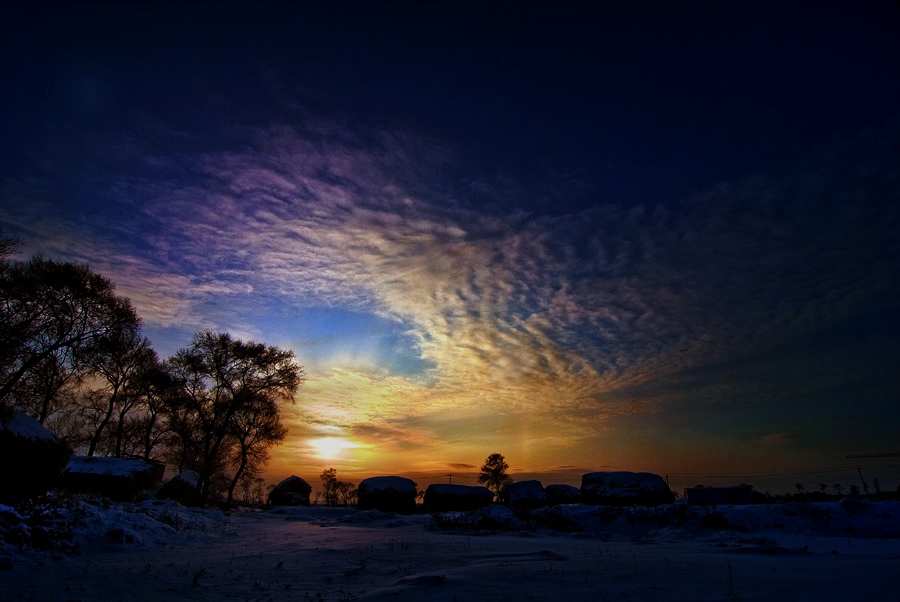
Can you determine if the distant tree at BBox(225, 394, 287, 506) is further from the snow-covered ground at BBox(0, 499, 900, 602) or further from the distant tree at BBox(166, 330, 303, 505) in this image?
the snow-covered ground at BBox(0, 499, 900, 602)

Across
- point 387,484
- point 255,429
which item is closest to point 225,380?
point 255,429

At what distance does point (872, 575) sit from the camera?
279 inches

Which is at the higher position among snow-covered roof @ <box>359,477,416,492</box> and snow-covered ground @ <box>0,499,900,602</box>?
snow-covered roof @ <box>359,477,416,492</box>

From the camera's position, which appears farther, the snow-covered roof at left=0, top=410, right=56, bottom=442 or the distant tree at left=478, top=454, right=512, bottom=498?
the distant tree at left=478, top=454, right=512, bottom=498

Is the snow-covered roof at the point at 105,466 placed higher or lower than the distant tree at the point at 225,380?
lower

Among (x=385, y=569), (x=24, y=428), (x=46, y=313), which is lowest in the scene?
(x=385, y=569)

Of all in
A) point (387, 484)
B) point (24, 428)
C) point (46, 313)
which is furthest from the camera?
point (387, 484)

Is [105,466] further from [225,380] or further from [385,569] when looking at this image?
[385,569]

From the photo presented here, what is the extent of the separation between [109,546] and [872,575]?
587 inches

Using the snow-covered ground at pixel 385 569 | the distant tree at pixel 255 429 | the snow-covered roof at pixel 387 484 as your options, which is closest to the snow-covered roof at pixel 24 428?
the snow-covered ground at pixel 385 569

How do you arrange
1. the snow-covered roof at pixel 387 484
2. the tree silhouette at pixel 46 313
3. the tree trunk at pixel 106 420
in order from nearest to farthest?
the tree silhouette at pixel 46 313 → the tree trunk at pixel 106 420 → the snow-covered roof at pixel 387 484

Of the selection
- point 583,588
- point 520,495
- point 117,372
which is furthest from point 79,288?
point 520,495

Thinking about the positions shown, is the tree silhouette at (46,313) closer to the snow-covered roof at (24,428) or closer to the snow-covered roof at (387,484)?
the snow-covered roof at (24,428)

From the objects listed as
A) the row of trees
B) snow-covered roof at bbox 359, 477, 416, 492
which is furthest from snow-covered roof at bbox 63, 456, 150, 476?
snow-covered roof at bbox 359, 477, 416, 492
